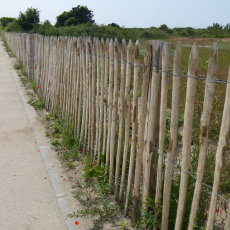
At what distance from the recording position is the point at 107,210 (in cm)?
308

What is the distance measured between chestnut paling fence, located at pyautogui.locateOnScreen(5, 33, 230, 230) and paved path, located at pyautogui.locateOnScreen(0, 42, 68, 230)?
82 cm

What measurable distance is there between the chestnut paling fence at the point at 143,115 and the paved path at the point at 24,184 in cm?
82

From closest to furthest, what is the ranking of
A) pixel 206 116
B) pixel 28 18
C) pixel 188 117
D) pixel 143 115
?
pixel 206 116 → pixel 188 117 → pixel 143 115 → pixel 28 18

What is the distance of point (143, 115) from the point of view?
2791 mm

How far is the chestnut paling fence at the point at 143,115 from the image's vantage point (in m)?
2.04

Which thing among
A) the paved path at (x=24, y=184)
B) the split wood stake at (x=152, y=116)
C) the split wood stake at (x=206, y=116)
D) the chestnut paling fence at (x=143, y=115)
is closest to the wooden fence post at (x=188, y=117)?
the chestnut paling fence at (x=143, y=115)

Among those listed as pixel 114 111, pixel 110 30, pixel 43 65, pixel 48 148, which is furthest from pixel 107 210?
pixel 110 30

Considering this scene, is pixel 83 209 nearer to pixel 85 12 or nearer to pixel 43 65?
pixel 43 65

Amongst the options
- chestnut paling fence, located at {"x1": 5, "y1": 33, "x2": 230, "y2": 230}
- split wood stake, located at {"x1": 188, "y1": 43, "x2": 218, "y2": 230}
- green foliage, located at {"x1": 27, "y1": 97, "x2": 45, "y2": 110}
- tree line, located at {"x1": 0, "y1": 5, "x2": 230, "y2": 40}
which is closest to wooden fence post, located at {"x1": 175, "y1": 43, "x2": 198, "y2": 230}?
chestnut paling fence, located at {"x1": 5, "y1": 33, "x2": 230, "y2": 230}

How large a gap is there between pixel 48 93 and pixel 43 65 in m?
0.96

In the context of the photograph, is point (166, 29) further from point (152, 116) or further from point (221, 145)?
point (221, 145)

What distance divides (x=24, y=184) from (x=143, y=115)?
82.3 inches

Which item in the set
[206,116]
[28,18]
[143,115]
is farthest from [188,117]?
[28,18]

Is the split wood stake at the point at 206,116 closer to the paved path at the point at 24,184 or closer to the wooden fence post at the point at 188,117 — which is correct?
the wooden fence post at the point at 188,117
